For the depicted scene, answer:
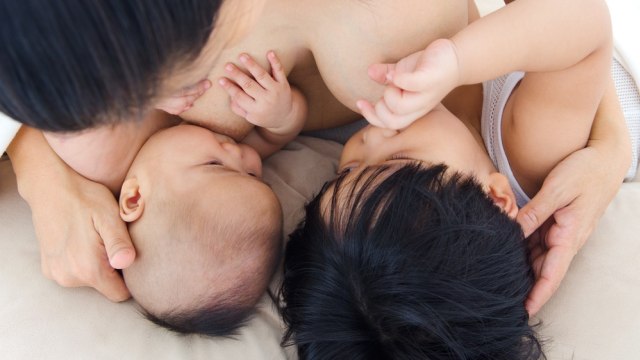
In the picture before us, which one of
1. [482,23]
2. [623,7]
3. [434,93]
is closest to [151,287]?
[434,93]

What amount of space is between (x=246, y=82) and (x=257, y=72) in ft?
0.08

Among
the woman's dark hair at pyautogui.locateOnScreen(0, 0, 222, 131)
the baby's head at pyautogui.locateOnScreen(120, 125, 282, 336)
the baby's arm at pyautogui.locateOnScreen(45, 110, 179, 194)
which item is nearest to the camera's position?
the woman's dark hair at pyautogui.locateOnScreen(0, 0, 222, 131)

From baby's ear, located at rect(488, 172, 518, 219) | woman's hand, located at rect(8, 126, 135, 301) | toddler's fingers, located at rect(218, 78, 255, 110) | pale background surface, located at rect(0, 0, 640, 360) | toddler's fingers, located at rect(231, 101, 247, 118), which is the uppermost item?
toddler's fingers, located at rect(218, 78, 255, 110)

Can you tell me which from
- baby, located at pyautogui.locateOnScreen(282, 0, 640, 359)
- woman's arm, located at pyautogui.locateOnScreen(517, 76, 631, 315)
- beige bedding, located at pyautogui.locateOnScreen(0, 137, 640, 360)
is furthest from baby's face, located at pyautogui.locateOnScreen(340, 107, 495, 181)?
beige bedding, located at pyautogui.locateOnScreen(0, 137, 640, 360)

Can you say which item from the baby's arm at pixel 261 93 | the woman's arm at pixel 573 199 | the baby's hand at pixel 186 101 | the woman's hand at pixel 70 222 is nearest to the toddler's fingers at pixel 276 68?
the baby's arm at pixel 261 93

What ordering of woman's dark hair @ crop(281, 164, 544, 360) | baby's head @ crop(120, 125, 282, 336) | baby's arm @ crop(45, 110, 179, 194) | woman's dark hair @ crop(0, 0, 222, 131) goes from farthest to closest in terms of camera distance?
baby's arm @ crop(45, 110, 179, 194)
baby's head @ crop(120, 125, 282, 336)
woman's dark hair @ crop(281, 164, 544, 360)
woman's dark hair @ crop(0, 0, 222, 131)

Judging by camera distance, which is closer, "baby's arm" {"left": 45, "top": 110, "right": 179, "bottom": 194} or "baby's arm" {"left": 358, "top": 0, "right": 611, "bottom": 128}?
"baby's arm" {"left": 358, "top": 0, "right": 611, "bottom": 128}

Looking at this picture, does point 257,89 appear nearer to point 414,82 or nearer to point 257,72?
point 257,72

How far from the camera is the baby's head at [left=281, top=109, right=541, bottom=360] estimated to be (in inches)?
25.7

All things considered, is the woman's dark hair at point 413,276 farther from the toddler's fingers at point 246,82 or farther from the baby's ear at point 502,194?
the toddler's fingers at point 246,82

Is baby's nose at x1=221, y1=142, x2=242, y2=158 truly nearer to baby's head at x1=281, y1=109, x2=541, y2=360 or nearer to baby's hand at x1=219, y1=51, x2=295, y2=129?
baby's hand at x1=219, y1=51, x2=295, y2=129

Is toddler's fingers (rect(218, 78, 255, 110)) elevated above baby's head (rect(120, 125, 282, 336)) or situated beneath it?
elevated above

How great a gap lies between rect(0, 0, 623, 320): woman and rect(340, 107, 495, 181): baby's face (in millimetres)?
74

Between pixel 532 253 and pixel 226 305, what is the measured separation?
52 centimetres
